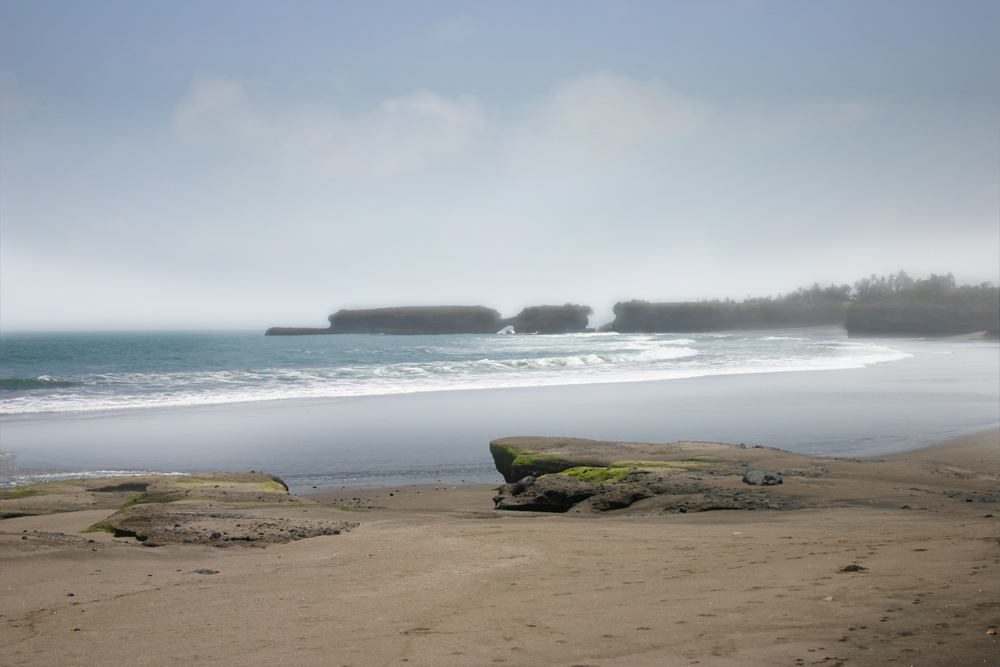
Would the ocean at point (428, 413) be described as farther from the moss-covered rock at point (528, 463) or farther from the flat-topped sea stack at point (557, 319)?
the flat-topped sea stack at point (557, 319)

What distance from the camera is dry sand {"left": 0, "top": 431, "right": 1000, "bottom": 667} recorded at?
9.13 ft

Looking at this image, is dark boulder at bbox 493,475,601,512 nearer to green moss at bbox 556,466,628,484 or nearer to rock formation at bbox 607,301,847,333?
green moss at bbox 556,466,628,484

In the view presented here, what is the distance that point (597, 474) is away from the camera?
8.40m

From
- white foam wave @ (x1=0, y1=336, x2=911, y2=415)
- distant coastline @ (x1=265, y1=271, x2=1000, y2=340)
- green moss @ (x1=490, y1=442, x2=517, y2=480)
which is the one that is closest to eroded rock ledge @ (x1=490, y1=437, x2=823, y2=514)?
green moss @ (x1=490, y1=442, x2=517, y2=480)

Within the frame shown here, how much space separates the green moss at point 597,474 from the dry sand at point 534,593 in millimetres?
1794

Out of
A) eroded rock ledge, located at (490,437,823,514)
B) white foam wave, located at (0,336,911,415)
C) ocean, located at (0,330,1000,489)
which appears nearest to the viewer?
eroded rock ledge, located at (490,437,823,514)

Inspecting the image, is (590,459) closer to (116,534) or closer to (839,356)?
→ (116,534)

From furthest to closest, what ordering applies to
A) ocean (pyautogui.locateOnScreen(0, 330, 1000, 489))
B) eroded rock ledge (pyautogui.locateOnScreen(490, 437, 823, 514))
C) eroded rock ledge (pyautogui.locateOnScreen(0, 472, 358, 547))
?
1. ocean (pyautogui.locateOnScreen(0, 330, 1000, 489))
2. eroded rock ledge (pyautogui.locateOnScreen(490, 437, 823, 514))
3. eroded rock ledge (pyautogui.locateOnScreen(0, 472, 358, 547))

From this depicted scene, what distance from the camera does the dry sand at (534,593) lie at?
2783 millimetres

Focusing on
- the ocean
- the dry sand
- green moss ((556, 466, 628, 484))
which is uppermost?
the dry sand

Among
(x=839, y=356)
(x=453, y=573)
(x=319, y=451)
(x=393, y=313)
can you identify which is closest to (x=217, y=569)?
(x=453, y=573)

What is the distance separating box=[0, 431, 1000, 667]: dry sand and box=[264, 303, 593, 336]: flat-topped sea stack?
114592 mm

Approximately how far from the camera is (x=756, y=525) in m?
5.63

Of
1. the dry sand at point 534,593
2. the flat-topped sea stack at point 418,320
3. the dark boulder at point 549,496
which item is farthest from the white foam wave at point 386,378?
the flat-topped sea stack at point 418,320
